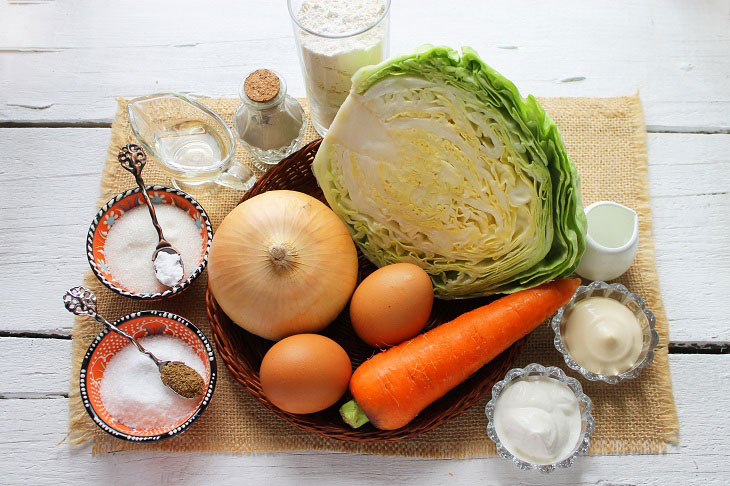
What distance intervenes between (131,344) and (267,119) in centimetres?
52

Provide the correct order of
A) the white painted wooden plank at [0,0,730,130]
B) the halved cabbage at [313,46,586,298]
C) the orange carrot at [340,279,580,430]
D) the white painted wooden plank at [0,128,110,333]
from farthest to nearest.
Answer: the white painted wooden plank at [0,0,730,130] → the white painted wooden plank at [0,128,110,333] → the orange carrot at [340,279,580,430] → the halved cabbage at [313,46,586,298]

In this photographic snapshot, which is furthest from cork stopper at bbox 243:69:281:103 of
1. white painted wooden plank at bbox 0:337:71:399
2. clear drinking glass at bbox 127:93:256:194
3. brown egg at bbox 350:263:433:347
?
white painted wooden plank at bbox 0:337:71:399

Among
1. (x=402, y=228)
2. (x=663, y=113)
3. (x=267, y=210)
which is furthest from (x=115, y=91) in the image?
(x=663, y=113)

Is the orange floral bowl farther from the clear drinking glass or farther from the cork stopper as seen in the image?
the cork stopper

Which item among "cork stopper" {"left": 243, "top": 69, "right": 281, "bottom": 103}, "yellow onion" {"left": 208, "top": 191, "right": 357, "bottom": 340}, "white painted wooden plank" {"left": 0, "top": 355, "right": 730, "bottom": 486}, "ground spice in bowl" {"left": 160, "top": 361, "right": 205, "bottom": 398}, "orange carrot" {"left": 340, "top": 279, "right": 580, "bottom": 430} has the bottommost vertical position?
"white painted wooden plank" {"left": 0, "top": 355, "right": 730, "bottom": 486}

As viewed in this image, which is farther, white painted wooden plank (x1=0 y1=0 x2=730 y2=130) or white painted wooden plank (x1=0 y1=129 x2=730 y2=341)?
white painted wooden plank (x1=0 y1=0 x2=730 y2=130)

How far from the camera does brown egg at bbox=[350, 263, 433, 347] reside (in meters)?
1.15

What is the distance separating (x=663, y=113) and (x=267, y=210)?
950mm

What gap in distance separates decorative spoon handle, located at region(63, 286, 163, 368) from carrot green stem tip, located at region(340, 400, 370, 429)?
364 mm

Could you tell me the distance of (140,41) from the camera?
161cm

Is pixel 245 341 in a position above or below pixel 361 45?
below

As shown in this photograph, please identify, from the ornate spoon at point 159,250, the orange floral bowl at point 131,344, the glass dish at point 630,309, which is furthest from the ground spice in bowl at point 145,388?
the glass dish at point 630,309

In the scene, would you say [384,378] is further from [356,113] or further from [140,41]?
[140,41]

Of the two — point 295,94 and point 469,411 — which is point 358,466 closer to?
point 469,411
